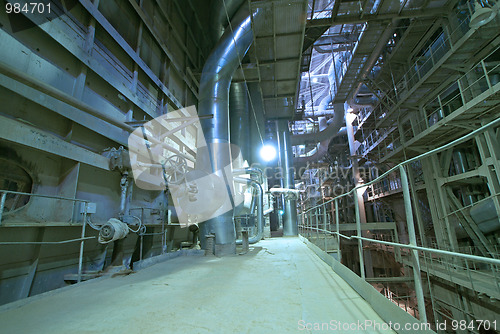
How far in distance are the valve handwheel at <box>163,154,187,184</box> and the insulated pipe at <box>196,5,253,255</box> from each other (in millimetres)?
508

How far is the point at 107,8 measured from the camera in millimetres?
4676

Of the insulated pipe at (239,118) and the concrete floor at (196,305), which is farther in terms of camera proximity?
the insulated pipe at (239,118)

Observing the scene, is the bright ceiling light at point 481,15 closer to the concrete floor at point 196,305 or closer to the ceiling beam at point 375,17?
the ceiling beam at point 375,17

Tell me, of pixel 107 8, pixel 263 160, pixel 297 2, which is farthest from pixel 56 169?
pixel 263 160

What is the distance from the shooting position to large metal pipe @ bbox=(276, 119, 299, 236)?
11109 millimetres

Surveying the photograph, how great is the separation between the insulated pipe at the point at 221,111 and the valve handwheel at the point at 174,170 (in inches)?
20.0

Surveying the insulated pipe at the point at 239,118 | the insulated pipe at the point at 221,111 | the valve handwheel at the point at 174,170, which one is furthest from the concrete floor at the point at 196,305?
the insulated pipe at the point at 239,118

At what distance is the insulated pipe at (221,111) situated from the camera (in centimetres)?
497

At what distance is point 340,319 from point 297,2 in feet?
19.2

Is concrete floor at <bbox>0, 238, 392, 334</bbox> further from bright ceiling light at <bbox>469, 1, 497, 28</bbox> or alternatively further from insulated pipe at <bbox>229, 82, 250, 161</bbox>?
insulated pipe at <bbox>229, 82, 250, 161</bbox>

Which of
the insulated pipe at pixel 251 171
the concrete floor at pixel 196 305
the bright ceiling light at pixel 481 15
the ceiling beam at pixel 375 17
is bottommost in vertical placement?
the concrete floor at pixel 196 305

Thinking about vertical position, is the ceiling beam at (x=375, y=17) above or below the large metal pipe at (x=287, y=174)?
above

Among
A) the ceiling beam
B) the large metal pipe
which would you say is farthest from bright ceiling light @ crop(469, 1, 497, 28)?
the large metal pipe

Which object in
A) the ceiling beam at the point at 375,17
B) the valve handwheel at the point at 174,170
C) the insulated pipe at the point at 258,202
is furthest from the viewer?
the insulated pipe at the point at 258,202
